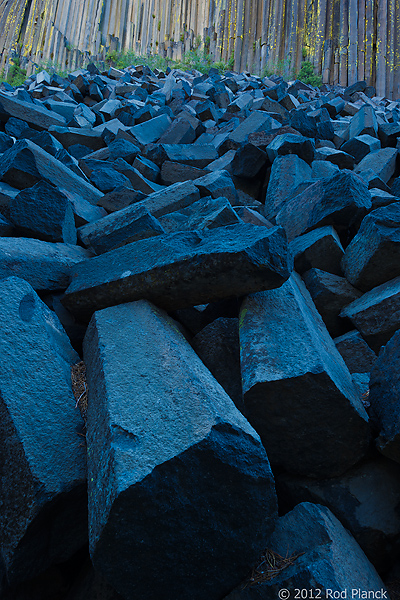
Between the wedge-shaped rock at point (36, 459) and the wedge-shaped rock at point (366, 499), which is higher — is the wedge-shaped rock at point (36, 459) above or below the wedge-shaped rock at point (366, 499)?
above

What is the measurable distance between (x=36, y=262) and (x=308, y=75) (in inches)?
438

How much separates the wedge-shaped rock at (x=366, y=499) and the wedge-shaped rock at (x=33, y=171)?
2.98 metres

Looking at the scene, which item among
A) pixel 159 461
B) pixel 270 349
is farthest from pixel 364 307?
pixel 159 461

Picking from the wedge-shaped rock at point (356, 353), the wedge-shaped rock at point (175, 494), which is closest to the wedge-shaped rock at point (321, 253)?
the wedge-shaped rock at point (356, 353)

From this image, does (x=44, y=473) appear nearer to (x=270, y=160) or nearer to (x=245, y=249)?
(x=245, y=249)

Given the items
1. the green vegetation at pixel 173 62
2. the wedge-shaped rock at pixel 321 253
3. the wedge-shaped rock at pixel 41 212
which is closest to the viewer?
the wedge-shaped rock at pixel 41 212

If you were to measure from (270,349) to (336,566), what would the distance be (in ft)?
2.74

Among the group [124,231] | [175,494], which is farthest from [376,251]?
[175,494]

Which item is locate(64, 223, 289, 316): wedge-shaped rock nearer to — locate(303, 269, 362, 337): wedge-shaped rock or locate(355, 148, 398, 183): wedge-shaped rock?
locate(303, 269, 362, 337): wedge-shaped rock

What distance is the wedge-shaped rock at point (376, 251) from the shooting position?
106 inches

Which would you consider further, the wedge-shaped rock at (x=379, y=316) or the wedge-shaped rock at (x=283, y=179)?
the wedge-shaped rock at (x=283, y=179)

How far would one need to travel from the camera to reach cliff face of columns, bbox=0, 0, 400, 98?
10.7m

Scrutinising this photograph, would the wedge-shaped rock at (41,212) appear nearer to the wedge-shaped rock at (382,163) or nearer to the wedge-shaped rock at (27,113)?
the wedge-shaped rock at (382,163)

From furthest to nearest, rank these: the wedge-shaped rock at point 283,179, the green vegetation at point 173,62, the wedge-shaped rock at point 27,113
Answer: the green vegetation at point 173,62
the wedge-shaped rock at point 27,113
the wedge-shaped rock at point 283,179
